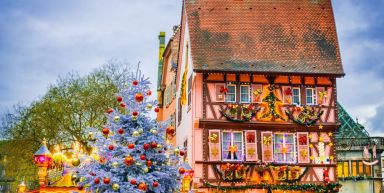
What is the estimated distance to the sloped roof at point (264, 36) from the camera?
3397cm

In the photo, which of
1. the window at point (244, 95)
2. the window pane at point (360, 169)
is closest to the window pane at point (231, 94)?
the window at point (244, 95)

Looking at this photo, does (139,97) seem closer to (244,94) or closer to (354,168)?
(244,94)

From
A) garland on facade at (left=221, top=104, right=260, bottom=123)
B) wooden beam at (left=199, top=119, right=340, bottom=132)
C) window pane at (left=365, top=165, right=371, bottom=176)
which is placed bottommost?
window pane at (left=365, top=165, right=371, bottom=176)

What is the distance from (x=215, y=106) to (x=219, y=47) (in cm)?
310

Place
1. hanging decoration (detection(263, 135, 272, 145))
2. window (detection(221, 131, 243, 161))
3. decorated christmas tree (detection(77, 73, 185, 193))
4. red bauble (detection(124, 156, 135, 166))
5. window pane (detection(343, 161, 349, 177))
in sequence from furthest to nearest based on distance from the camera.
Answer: window pane (detection(343, 161, 349, 177)) → hanging decoration (detection(263, 135, 272, 145)) → window (detection(221, 131, 243, 161)) → decorated christmas tree (detection(77, 73, 185, 193)) → red bauble (detection(124, 156, 135, 166))

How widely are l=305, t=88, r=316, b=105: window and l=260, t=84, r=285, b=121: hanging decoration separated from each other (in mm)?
1648

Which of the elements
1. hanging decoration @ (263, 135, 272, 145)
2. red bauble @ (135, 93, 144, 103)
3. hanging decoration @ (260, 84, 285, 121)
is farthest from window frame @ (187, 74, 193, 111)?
red bauble @ (135, 93, 144, 103)

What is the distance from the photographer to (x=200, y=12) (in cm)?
3575

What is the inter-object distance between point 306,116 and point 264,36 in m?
4.88

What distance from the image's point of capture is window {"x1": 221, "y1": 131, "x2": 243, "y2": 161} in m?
33.2

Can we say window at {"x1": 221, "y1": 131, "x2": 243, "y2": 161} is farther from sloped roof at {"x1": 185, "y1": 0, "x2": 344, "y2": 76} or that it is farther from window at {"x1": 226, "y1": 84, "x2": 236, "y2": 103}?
sloped roof at {"x1": 185, "y1": 0, "x2": 344, "y2": 76}

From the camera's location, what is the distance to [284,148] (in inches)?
1330

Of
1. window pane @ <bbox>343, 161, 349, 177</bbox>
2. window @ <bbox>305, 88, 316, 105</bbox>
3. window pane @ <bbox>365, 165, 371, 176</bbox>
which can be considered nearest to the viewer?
window @ <bbox>305, 88, 316, 105</bbox>

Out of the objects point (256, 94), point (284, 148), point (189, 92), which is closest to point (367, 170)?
point (284, 148)
